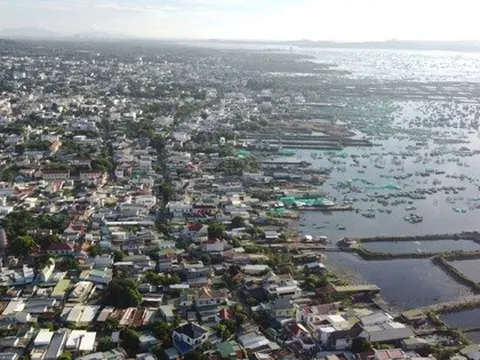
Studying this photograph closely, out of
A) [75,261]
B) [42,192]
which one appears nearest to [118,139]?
[42,192]

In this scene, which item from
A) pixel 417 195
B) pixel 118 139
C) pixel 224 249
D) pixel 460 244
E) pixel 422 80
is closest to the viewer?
pixel 224 249

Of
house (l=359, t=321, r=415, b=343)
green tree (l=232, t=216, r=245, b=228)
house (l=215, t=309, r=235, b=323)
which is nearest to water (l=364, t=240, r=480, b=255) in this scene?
green tree (l=232, t=216, r=245, b=228)

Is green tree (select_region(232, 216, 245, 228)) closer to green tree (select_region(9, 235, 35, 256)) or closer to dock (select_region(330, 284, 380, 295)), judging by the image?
dock (select_region(330, 284, 380, 295))

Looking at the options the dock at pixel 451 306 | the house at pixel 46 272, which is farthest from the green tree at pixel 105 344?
the dock at pixel 451 306

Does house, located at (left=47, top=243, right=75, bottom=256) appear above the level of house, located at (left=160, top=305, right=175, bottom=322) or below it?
above

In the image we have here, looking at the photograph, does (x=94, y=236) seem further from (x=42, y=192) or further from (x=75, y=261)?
(x=42, y=192)

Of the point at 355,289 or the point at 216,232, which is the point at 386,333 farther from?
the point at 216,232

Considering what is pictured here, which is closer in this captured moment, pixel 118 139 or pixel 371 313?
pixel 371 313
